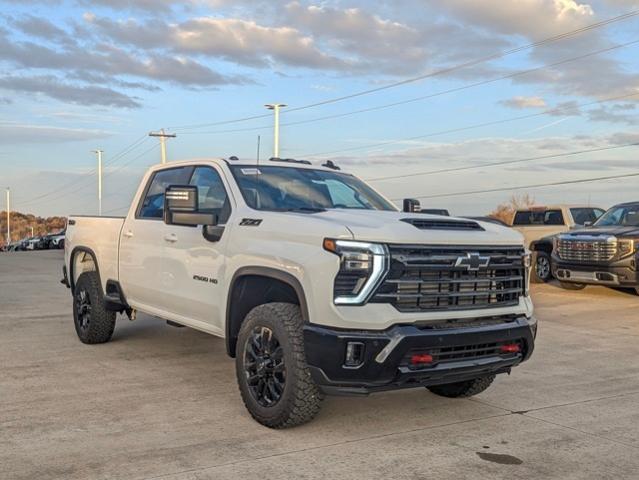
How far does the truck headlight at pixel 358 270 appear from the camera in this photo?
441cm

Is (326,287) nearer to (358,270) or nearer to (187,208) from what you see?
(358,270)

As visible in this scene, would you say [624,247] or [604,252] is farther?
[604,252]

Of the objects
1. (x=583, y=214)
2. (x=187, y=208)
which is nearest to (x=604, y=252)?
(x=583, y=214)

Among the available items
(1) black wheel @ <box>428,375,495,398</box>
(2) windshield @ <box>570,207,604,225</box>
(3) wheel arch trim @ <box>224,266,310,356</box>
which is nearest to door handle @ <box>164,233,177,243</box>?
(3) wheel arch trim @ <box>224,266,310,356</box>

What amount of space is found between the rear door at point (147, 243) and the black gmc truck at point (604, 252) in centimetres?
875

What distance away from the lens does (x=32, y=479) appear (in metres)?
3.98

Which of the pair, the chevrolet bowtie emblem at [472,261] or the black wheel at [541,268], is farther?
the black wheel at [541,268]

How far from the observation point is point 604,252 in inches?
495

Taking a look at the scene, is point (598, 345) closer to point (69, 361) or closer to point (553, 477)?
point (553, 477)

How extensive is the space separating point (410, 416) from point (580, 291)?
34.2 ft

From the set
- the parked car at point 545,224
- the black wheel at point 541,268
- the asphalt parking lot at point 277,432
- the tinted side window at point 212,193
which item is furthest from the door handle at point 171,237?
the black wheel at point 541,268

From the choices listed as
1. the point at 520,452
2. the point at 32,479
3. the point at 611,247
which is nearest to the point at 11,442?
the point at 32,479

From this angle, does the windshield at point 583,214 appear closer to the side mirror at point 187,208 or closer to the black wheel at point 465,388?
the black wheel at point 465,388

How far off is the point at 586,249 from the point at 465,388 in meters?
8.14
